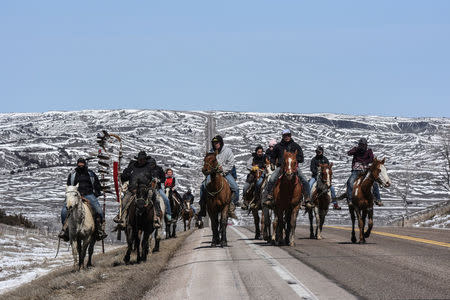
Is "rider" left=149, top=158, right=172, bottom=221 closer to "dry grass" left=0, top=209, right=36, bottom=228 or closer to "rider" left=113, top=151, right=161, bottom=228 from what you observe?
"rider" left=113, top=151, right=161, bottom=228

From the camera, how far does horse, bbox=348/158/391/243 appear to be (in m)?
20.3

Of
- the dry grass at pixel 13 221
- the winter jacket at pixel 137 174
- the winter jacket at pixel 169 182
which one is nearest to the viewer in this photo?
the winter jacket at pixel 137 174

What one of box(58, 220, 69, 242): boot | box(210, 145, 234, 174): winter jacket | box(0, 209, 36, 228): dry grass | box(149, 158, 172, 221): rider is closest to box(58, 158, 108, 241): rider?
box(58, 220, 69, 242): boot

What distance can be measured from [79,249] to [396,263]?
867 centimetres

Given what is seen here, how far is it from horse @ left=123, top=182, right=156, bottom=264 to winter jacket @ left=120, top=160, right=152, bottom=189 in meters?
0.11

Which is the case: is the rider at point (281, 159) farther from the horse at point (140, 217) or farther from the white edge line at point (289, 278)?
the horse at point (140, 217)

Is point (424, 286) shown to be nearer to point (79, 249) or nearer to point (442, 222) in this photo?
point (79, 249)

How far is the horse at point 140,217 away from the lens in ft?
57.0

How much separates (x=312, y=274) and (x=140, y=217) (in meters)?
6.40

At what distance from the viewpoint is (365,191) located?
20828 millimetres

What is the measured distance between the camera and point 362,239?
20.3 meters

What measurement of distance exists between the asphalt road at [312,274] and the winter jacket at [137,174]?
82.2 inches

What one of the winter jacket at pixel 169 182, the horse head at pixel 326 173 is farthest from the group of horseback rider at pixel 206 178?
the winter jacket at pixel 169 182

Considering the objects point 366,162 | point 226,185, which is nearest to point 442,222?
point 366,162
